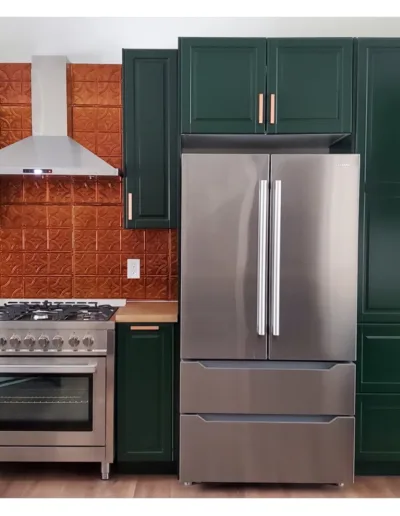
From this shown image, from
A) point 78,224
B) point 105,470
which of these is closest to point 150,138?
point 78,224

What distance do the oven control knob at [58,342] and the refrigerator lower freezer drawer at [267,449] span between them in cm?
76

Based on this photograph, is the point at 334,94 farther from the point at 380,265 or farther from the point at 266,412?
the point at 266,412

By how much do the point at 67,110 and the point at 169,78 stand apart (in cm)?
74

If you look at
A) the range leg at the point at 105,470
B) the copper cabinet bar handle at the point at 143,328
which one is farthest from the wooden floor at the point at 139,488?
the copper cabinet bar handle at the point at 143,328

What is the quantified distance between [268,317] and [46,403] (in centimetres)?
128

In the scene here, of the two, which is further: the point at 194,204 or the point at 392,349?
the point at 392,349

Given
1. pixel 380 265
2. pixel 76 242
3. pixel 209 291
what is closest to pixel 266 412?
pixel 209 291

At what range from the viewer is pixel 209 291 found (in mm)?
2424

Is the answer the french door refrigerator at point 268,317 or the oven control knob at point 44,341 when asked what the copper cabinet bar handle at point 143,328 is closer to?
the french door refrigerator at point 268,317

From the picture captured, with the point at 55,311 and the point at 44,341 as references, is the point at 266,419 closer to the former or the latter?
the point at 44,341

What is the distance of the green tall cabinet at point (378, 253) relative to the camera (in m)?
2.49

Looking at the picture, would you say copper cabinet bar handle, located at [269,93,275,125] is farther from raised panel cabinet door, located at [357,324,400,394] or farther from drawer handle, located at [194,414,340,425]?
drawer handle, located at [194,414,340,425]

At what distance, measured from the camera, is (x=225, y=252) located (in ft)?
7.91

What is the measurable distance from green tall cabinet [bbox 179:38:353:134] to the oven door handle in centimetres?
138
